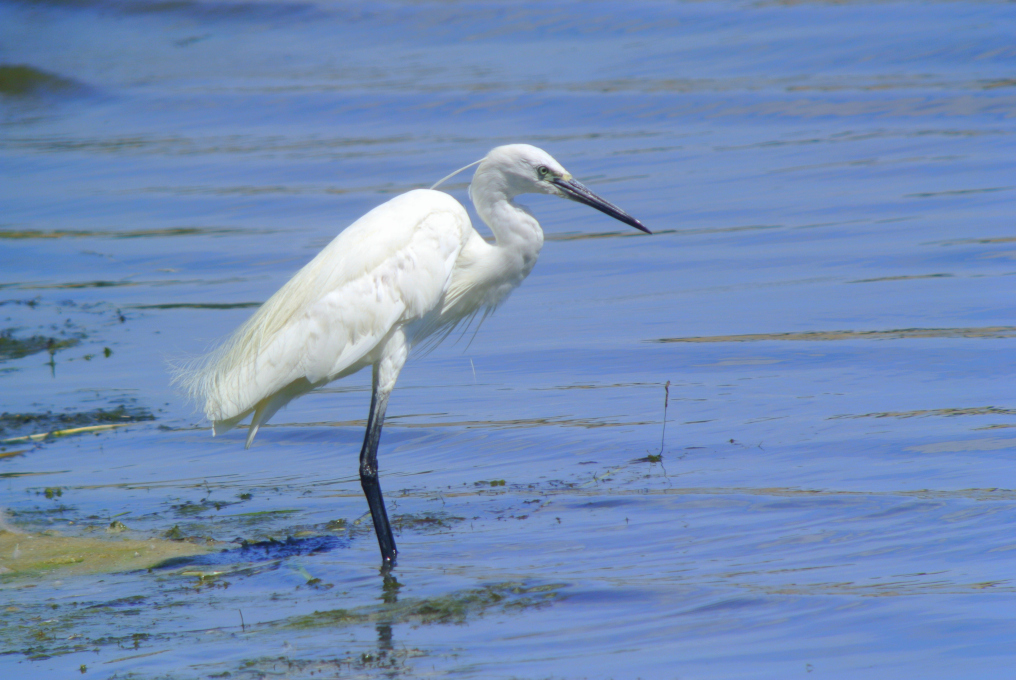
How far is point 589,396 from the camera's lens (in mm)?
6477

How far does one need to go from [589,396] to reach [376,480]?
1.90m

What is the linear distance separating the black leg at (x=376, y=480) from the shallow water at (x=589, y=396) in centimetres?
9

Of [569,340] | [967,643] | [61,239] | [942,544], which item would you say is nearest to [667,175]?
[569,340]

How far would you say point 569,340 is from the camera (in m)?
7.50

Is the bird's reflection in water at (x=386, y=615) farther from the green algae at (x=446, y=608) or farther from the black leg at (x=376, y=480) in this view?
the black leg at (x=376, y=480)

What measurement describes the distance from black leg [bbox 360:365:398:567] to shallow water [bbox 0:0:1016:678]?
0.09 meters

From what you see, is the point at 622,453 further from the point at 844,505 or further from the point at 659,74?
the point at 659,74

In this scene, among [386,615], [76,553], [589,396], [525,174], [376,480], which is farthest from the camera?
[589,396]

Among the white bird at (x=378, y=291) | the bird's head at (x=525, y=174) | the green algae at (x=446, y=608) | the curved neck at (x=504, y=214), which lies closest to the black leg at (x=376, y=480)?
the white bird at (x=378, y=291)

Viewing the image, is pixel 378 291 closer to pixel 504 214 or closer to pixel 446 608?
pixel 504 214

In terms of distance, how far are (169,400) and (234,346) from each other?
68.4 inches

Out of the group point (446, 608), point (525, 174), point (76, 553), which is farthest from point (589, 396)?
point (76, 553)

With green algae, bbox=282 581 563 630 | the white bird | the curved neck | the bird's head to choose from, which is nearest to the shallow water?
green algae, bbox=282 581 563 630

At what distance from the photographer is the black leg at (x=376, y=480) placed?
4582mm
